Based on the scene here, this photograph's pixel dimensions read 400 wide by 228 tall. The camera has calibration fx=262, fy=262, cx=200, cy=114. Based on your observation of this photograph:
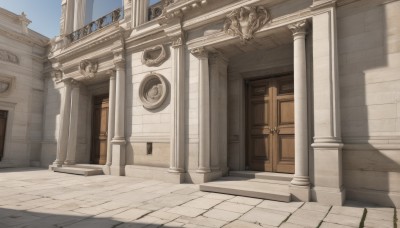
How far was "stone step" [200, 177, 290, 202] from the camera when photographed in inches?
226

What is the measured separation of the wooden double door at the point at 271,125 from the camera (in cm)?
782

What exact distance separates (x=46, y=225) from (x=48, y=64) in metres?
12.3

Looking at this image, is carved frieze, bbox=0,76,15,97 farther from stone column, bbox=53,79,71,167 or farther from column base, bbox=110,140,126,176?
column base, bbox=110,140,126,176

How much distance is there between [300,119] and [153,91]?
5217 mm

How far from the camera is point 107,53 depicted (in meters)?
10.8

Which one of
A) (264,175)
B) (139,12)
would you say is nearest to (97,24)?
(139,12)

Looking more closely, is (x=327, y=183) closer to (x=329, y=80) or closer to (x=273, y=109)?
(x=329, y=80)

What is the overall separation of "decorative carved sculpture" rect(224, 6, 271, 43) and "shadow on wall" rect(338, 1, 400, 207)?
1928 millimetres

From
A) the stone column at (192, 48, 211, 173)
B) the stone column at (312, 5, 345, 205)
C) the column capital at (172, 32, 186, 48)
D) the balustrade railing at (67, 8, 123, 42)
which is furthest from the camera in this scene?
the balustrade railing at (67, 8, 123, 42)

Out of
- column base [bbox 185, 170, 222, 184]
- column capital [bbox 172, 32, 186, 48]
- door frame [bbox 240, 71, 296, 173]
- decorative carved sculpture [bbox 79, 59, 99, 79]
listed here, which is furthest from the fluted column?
door frame [bbox 240, 71, 296, 173]

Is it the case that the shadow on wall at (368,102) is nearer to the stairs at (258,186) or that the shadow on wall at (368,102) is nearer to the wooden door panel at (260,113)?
the stairs at (258,186)

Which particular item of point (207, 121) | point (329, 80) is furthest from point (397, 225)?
point (207, 121)

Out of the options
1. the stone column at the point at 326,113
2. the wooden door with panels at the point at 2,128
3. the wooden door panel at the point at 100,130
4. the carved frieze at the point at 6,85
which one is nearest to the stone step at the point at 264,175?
the stone column at the point at 326,113

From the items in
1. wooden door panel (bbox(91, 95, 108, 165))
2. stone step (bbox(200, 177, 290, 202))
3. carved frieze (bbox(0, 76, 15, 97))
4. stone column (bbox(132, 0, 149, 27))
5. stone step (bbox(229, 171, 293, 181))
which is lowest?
stone step (bbox(200, 177, 290, 202))
